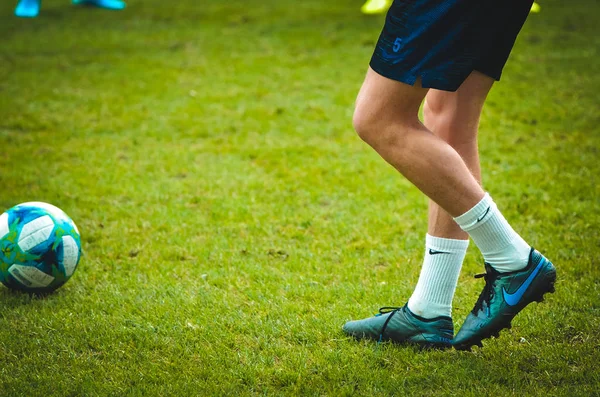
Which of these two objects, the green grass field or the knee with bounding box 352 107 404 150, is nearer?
the knee with bounding box 352 107 404 150

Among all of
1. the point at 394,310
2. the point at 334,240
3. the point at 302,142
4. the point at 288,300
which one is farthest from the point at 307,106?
the point at 394,310

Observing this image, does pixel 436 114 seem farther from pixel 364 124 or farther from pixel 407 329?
pixel 407 329

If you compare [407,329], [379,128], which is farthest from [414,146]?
[407,329]

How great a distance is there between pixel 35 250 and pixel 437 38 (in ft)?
6.81

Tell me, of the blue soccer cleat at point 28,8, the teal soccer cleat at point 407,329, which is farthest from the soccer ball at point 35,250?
the blue soccer cleat at point 28,8

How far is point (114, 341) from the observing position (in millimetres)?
2748

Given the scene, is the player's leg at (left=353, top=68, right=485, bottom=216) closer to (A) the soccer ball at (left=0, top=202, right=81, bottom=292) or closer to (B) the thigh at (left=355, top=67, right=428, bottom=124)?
(B) the thigh at (left=355, top=67, right=428, bottom=124)

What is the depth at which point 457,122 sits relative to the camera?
252 centimetres

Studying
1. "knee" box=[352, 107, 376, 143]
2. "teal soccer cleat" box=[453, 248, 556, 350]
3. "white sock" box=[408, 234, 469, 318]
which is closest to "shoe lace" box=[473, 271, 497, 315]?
"teal soccer cleat" box=[453, 248, 556, 350]

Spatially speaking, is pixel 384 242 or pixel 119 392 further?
pixel 384 242

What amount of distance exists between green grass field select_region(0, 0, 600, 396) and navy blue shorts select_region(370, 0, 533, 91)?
1086 mm

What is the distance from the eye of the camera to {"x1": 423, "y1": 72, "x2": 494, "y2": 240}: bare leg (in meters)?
2.47

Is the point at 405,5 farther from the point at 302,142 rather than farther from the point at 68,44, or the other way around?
the point at 68,44

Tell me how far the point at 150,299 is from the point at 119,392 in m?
0.80
